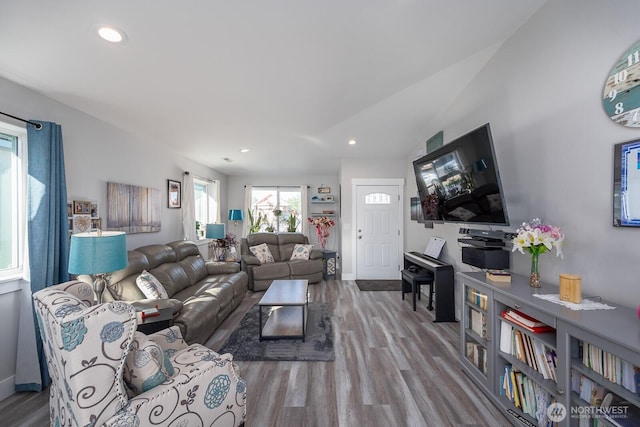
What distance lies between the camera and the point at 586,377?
1.30 m

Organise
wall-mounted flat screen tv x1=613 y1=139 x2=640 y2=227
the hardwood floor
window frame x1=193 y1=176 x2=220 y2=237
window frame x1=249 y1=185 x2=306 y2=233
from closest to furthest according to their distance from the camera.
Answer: wall-mounted flat screen tv x1=613 y1=139 x2=640 y2=227
the hardwood floor
window frame x1=193 y1=176 x2=220 y2=237
window frame x1=249 y1=185 x2=306 y2=233

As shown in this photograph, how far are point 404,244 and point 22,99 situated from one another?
17.8 feet

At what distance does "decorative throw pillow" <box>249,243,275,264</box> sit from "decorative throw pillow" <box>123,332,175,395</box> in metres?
3.69

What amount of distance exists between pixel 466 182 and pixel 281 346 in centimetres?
244

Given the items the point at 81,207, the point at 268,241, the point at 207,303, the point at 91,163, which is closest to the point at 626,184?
the point at 207,303

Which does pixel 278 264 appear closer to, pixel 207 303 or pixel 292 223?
pixel 292 223

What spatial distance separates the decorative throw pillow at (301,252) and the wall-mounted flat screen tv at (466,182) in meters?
2.69

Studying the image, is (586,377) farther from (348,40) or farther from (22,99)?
(22,99)

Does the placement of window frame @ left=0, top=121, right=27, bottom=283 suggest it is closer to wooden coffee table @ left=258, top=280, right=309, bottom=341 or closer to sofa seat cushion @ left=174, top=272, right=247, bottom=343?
sofa seat cushion @ left=174, top=272, right=247, bottom=343

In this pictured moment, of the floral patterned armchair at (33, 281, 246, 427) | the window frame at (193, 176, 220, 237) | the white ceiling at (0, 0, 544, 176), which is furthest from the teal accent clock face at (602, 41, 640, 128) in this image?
the window frame at (193, 176, 220, 237)

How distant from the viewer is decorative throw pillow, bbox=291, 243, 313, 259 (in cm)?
520

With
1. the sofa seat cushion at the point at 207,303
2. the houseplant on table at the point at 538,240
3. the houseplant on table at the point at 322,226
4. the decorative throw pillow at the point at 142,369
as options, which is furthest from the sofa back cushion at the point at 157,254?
the houseplant on table at the point at 538,240

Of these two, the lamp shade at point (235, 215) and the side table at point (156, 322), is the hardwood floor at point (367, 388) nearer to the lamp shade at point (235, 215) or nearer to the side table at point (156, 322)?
the side table at point (156, 322)

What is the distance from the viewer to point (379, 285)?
4.86m
